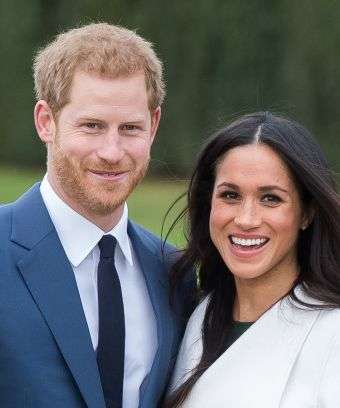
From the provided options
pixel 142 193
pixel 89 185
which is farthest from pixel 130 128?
pixel 142 193

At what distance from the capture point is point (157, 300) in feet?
12.4

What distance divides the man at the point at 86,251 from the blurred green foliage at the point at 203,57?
16076 mm

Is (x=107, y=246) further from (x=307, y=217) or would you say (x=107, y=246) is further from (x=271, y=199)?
(x=307, y=217)

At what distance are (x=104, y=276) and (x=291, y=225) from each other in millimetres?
615

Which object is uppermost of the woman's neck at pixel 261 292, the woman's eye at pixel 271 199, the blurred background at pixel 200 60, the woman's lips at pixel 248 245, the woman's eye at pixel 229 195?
the woman's eye at pixel 271 199

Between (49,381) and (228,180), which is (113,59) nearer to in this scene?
(228,180)

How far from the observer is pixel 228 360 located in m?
3.59

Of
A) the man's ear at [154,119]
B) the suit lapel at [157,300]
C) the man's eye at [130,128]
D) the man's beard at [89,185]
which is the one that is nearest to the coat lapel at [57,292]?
the man's beard at [89,185]

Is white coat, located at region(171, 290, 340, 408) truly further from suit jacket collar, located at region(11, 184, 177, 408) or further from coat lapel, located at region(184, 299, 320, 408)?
suit jacket collar, located at region(11, 184, 177, 408)

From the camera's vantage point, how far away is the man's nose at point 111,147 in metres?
3.57

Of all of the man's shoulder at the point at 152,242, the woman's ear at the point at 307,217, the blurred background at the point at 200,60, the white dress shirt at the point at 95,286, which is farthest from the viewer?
the blurred background at the point at 200,60

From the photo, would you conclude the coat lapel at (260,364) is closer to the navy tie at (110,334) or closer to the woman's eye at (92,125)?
the navy tie at (110,334)

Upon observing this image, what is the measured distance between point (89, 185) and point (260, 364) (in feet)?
2.52

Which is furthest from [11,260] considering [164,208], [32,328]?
[164,208]
